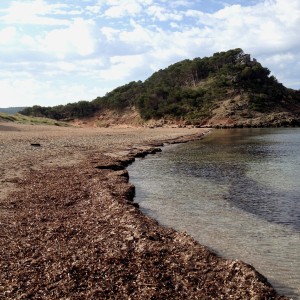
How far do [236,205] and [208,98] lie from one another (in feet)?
346

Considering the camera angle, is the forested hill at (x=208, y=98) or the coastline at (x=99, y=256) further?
the forested hill at (x=208, y=98)

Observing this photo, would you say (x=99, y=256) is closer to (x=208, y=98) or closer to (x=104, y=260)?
(x=104, y=260)

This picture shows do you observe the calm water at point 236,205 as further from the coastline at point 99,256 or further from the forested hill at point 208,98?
the forested hill at point 208,98

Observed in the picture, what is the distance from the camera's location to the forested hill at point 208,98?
109 metres

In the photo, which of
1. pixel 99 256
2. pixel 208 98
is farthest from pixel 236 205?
pixel 208 98

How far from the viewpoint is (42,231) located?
1280cm

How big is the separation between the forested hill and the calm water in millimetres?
75846

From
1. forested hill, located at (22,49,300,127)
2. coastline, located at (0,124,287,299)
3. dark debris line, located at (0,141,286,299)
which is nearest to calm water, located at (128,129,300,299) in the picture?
coastline, located at (0,124,287,299)

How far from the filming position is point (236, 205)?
1864 centimetres

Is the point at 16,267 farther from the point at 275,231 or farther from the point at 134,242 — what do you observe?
the point at 275,231

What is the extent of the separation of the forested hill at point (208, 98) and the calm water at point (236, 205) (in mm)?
75846

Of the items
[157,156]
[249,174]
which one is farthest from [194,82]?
[249,174]

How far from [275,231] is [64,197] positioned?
31.8 feet

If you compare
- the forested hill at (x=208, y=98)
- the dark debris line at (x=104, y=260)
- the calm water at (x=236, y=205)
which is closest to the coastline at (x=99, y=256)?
the dark debris line at (x=104, y=260)
